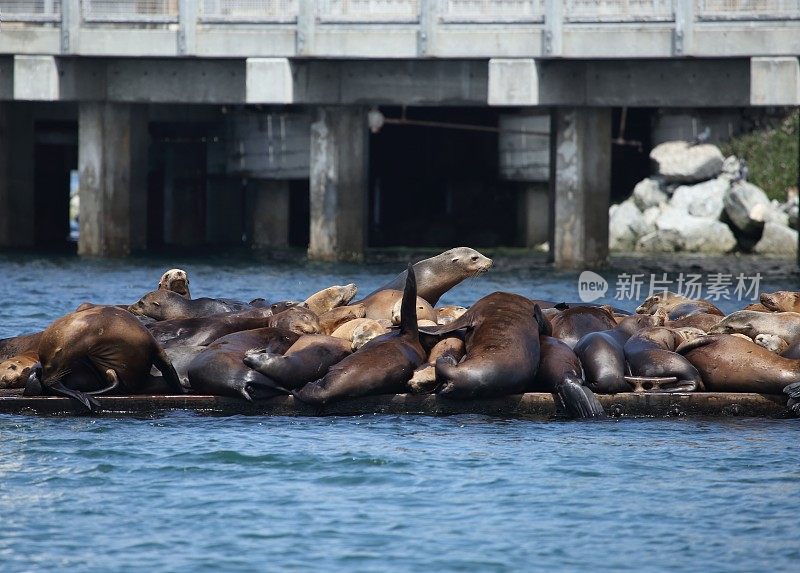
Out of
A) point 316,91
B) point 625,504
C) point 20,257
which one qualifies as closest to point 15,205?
point 20,257

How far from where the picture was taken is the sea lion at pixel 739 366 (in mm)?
12344

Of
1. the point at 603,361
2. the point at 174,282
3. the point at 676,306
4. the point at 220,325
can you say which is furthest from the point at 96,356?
the point at 676,306

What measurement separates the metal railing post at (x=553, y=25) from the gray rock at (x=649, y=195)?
1089cm

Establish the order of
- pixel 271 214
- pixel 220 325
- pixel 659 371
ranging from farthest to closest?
1. pixel 271 214
2. pixel 220 325
3. pixel 659 371

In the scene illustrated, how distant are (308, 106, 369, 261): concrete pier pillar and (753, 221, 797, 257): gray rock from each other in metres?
9.55

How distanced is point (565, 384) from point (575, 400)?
15 cm

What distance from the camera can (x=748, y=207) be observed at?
32938 millimetres

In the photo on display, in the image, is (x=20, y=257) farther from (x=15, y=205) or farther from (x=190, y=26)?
(x=190, y=26)

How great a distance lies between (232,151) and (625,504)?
24.7m

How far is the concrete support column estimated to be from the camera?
33562mm

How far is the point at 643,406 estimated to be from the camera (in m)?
12.4

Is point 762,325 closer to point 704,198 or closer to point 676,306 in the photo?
point 676,306

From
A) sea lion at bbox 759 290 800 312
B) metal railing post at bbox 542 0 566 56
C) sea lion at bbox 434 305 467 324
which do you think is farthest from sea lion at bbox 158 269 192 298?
metal railing post at bbox 542 0 566 56

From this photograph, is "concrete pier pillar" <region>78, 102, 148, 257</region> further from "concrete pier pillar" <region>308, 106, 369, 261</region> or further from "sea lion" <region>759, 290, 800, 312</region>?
"sea lion" <region>759, 290, 800, 312</region>
